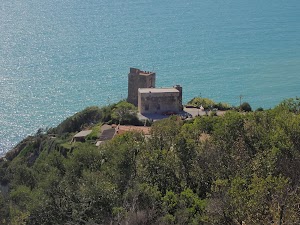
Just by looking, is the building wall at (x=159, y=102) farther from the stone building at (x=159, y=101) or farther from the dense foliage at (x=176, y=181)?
the dense foliage at (x=176, y=181)

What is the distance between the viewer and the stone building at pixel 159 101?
39031 millimetres

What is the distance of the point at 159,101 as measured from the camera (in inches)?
1545

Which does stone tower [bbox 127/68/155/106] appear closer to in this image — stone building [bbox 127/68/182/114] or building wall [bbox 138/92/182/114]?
stone building [bbox 127/68/182/114]

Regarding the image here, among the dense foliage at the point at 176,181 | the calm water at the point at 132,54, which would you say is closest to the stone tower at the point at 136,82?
the calm water at the point at 132,54

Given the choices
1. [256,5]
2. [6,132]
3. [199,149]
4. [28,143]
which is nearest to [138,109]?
[28,143]

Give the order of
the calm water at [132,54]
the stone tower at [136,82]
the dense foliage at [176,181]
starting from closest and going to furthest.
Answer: the dense foliage at [176,181] → the stone tower at [136,82] → the calm water at [132,54]

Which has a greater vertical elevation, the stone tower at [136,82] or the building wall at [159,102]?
the stone tower at [136,82]

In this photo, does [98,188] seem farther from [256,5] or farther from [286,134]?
[256,5]

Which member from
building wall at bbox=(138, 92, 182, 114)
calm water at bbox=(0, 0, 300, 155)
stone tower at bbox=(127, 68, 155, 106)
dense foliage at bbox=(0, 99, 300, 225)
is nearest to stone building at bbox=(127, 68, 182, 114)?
building wall at bbox=(138, 92, 182, 114)

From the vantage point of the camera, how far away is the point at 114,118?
38281 mm

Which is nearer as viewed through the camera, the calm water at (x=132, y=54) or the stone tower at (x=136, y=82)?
the stone tower at (x=136, y=82)

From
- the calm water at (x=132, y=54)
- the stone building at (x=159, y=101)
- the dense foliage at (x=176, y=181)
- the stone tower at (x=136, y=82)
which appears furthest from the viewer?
the calm water at (x=132, y=54)

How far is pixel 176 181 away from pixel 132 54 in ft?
178

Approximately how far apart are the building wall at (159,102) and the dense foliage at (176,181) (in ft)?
52.8
